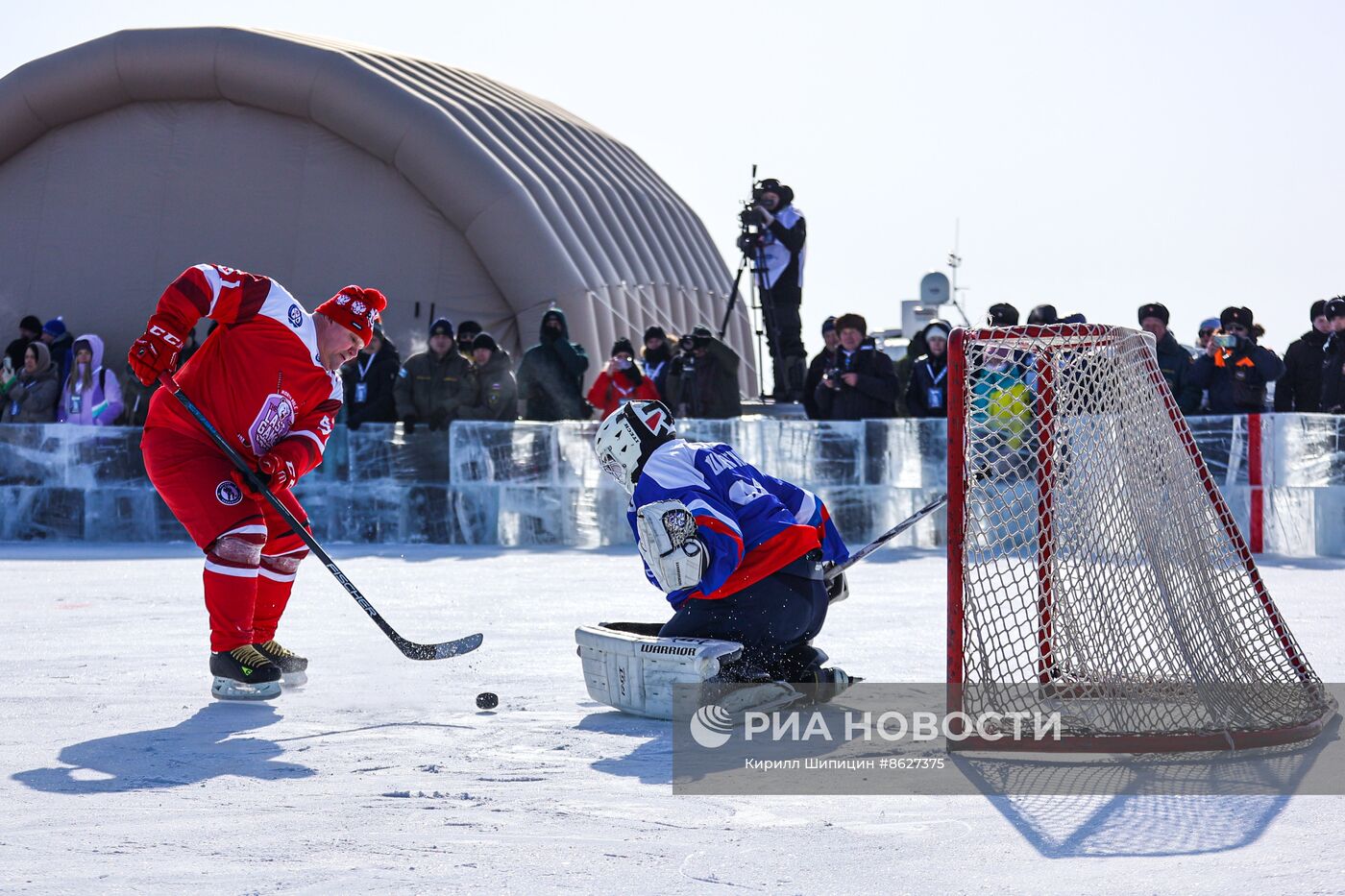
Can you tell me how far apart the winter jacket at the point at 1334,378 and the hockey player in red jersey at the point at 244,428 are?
6739 mm

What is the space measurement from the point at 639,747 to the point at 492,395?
7.45 m

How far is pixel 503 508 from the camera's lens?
11.1 metres

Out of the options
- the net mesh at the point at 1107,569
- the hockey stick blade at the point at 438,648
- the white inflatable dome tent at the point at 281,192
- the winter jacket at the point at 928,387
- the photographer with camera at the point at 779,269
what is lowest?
the hockey stick blade at the point at 438,648

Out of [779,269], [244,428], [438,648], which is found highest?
[779,269]

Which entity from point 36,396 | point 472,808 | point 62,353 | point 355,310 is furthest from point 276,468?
point 62,353

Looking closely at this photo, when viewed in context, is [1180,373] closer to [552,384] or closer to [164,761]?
[552,384]

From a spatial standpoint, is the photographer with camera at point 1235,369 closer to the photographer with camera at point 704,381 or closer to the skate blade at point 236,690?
the photographer with camera at point 704,381

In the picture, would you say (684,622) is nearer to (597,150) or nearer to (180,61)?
(180,61)

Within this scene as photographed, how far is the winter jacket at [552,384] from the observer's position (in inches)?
465

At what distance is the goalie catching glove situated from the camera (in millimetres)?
4379

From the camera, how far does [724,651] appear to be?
448 centimetres

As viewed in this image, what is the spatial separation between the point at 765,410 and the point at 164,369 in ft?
28.2

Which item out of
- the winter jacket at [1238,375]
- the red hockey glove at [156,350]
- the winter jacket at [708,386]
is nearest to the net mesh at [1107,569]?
the red hockey glove at [156,350]

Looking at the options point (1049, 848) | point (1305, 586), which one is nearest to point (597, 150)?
point (1305, 586)
